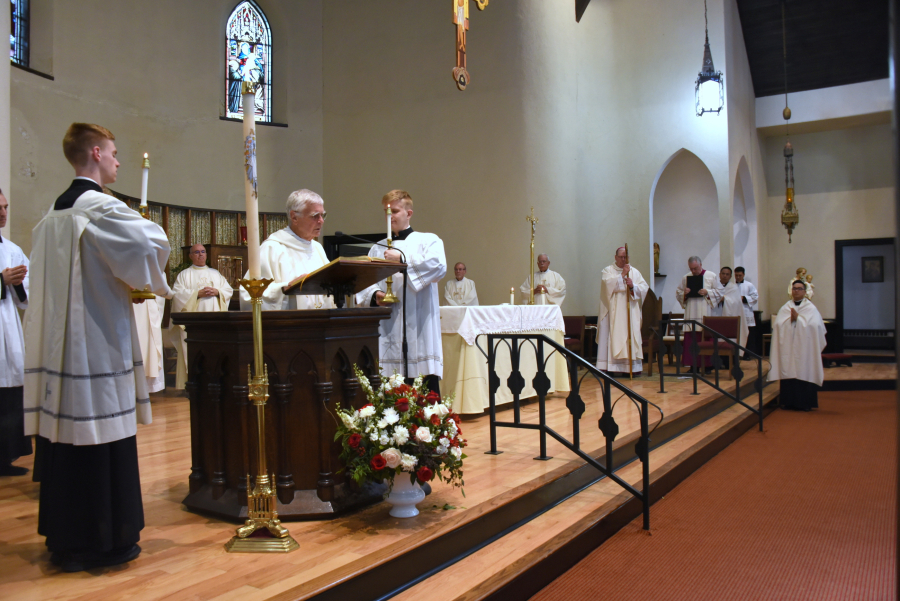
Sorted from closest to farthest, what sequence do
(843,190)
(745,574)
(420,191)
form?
(745,574)
(420,191)
(843,190)

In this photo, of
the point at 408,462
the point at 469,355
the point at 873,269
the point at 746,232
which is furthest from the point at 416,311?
the point at 873,269

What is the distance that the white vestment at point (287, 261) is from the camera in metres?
3.52

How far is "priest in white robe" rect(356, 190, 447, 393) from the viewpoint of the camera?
447 centimetres

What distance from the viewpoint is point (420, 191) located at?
37.5 feet

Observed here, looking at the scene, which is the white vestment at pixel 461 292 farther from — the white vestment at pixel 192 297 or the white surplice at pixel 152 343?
the white surplice at pixel 152 343

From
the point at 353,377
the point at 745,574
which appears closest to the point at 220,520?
the point at 353,377

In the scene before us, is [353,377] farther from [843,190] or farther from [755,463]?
[843,190]

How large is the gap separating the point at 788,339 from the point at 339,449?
23.5 ft

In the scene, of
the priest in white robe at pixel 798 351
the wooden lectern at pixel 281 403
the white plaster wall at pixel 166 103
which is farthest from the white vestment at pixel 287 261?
the priest in white robe at pixel 798 351

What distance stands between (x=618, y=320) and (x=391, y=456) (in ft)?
21.8

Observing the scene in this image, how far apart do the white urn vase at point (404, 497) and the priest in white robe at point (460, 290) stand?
293 inches

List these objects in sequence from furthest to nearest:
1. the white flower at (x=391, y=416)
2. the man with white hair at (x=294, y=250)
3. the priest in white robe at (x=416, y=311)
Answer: the priest in white robe at (x=416, y=311)
the man with white hair at (x=294, y=250)
the white flower at (x=391, y=416)

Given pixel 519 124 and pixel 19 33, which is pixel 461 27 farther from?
pixel 19 33

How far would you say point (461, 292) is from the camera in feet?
34.9
